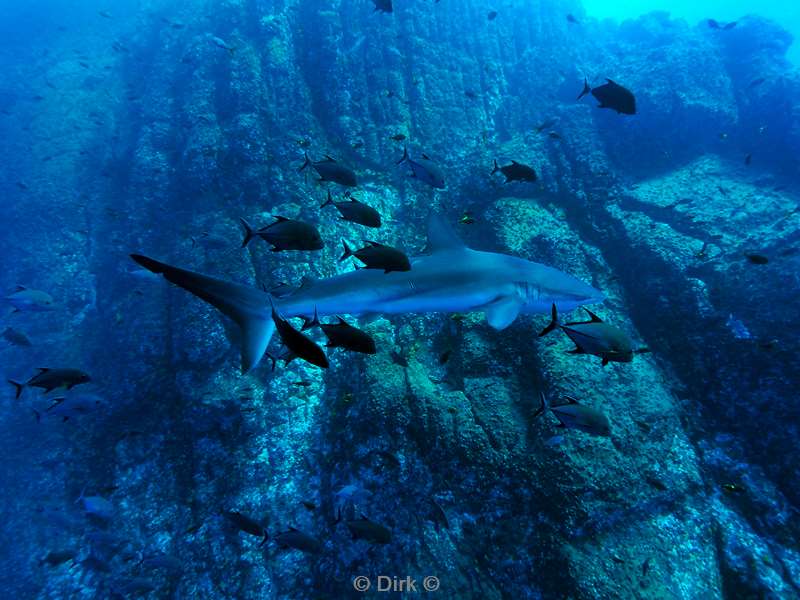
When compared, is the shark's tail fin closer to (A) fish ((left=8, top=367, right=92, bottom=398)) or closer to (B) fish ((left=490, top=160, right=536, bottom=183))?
(A) fish ((left=8, top=367, right=92, bottom=398))

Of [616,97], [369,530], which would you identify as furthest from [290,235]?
[616,97]

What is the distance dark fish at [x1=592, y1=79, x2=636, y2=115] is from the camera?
475 centimetres

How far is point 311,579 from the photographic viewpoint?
18.4 ft

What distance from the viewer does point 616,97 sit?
15.8 feet

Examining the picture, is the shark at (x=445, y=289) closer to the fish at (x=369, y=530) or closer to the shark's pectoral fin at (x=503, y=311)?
the shark's pectoral fin at (x=503, y=311)

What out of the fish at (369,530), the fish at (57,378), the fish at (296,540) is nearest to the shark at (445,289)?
the fish at (369,530)

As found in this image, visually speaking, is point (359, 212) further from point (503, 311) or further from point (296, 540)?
point (296, 540)

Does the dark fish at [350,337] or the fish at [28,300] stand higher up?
the dark fish at [350,337]

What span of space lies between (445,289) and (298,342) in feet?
7.99

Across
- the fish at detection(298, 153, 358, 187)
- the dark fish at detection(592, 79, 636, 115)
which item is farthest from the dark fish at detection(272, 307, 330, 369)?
the dark fish at detection(592, 79, 636, 115)

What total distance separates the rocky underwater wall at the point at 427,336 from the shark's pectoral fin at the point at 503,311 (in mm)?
2071

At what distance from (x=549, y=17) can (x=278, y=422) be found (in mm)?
23295

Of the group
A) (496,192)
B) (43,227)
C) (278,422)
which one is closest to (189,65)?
(43,227)

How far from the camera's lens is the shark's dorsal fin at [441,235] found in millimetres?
4574
